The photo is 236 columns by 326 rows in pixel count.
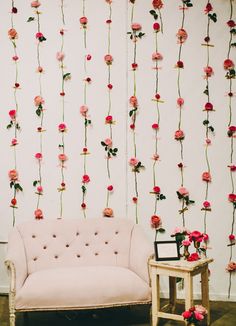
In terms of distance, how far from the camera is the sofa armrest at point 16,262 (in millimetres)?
3184

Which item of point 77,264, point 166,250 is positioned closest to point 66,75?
point 77,264

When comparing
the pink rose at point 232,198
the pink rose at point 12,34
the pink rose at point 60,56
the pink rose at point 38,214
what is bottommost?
the pink rose at point 38,214

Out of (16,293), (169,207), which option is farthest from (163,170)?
(16,293)

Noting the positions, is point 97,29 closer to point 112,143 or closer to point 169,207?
point 112,143

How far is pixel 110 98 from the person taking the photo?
4.17 metres

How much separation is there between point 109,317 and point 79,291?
0.62 meters

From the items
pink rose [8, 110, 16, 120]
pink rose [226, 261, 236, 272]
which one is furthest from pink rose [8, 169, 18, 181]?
pink rose [226, 261, 236, 272]

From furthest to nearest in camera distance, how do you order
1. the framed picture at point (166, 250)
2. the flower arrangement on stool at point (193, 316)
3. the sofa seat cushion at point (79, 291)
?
the framed picture at point (166, 250), the sofa seat cushion at point (79, 291), the flower arrangement on stool at point (193, 316)

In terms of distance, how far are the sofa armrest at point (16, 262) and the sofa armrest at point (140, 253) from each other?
88 centimetres

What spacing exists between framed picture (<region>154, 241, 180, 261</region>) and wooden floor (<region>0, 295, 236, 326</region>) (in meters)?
0.53

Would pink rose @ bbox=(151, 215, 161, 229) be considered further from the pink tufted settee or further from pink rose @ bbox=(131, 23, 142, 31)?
Answer: pink rose @ bbox=(131, 23, 142, 31)

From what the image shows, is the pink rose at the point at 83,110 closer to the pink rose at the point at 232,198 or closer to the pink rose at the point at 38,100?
the pink rose at the point at 38,100

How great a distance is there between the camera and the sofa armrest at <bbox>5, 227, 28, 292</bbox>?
10.4 feet

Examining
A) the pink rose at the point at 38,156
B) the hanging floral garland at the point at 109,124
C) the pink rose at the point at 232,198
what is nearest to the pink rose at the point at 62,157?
the pink rose at the point at 38,156
